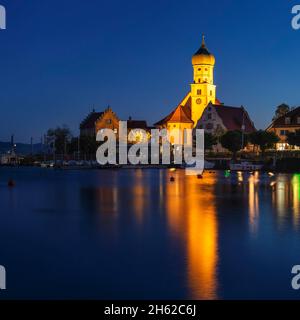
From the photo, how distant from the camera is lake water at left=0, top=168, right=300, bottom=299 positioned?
17219mm

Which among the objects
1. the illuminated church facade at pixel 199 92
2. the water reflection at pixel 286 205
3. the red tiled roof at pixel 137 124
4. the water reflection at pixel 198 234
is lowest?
Result: the water reflection at pixel 198 234

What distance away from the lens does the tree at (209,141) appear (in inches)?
5325

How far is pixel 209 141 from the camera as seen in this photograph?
445 ft

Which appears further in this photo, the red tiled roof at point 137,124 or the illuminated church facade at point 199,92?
the red tiled roof at point 137,124

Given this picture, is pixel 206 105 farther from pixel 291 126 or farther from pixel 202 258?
pixel 202 258

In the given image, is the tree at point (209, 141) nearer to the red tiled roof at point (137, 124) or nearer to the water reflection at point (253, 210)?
the red tiled roof at point (137, 124)

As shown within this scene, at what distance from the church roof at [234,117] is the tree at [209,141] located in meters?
11.0
